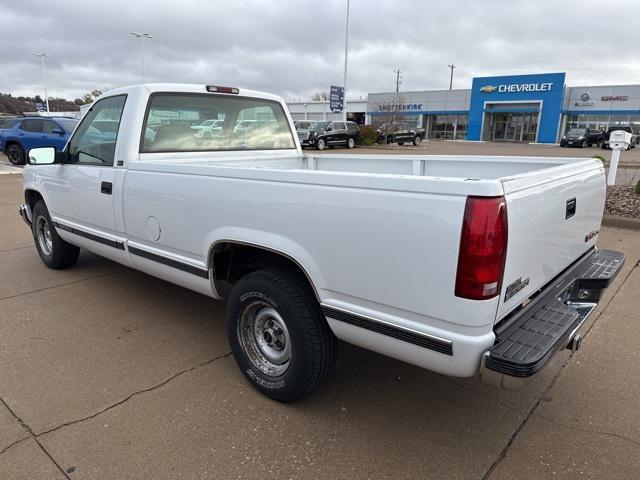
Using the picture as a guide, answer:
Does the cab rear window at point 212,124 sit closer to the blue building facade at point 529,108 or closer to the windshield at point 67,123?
the windshield at point 67,123

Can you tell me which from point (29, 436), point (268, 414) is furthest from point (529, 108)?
point (29, 436)

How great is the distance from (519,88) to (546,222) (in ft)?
167

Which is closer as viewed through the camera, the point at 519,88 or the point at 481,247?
the point at 481,247

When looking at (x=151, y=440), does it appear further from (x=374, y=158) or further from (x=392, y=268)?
(x=374, y=158)

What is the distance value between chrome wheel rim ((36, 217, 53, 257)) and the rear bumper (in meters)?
4.89

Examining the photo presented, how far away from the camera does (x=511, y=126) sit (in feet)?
163

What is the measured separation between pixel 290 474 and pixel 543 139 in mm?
51025

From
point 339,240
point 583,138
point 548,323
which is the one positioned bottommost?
point 548,323

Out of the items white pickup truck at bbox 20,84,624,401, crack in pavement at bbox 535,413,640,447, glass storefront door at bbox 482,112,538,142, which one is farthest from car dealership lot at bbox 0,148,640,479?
glass storefront door at bbox 482,112,538,142

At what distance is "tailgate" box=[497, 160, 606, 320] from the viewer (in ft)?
6.82

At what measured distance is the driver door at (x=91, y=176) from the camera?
3.84 meters

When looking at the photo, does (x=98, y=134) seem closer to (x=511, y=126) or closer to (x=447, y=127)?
(x=511, y=126)

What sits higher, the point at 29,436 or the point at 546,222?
the point at 546,222

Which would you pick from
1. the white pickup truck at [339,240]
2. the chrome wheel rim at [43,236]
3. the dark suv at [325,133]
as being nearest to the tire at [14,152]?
the dark suv at [325,133]
